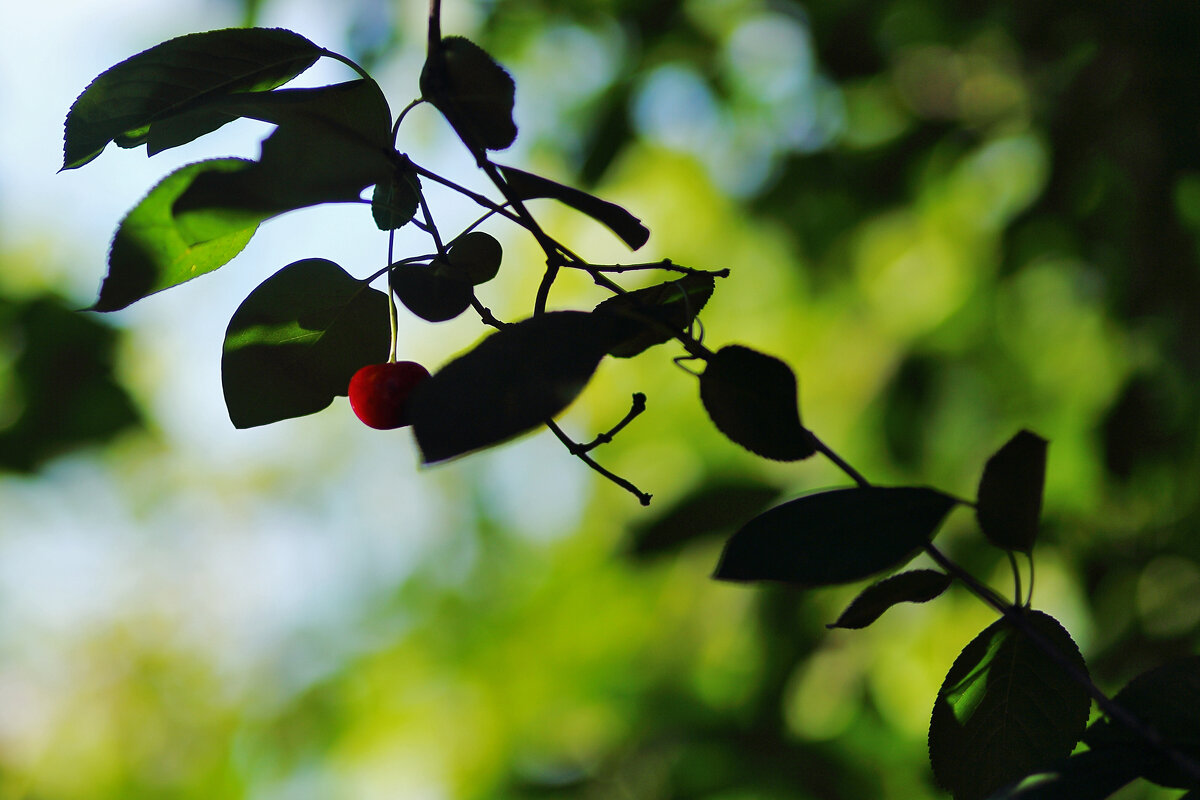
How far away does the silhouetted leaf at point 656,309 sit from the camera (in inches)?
13.6

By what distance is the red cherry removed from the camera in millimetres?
472

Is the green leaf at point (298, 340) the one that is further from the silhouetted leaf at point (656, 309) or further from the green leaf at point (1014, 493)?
the green leaf at point (1014, 493)

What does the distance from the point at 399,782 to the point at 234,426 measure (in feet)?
12.6

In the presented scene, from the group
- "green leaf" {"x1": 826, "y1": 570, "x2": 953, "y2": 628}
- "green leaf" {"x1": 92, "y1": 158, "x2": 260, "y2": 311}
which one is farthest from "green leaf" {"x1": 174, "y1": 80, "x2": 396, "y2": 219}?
"green leaf" {"x1": 826, "y1": 570, "x2": 953, "y2": 628}

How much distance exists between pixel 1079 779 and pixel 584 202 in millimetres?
305

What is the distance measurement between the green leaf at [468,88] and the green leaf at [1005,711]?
330mm

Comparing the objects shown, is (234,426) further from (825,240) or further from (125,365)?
(125,365)

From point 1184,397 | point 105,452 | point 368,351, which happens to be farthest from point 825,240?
point 105,452

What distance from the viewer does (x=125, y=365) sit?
1.86 metres

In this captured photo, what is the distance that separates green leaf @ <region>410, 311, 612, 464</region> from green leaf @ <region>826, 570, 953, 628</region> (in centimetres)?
16

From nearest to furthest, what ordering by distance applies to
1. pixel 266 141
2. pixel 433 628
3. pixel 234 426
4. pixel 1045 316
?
pixel 266 141
pixel 234 426
pixel 1045 316
pixel 433 628

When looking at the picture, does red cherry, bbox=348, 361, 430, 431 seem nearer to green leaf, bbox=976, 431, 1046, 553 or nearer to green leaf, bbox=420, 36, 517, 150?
green leaf, bbox=420, 36, 517, 150

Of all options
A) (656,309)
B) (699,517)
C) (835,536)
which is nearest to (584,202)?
(656,309)

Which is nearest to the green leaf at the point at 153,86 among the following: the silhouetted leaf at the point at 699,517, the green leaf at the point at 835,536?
the green leaf at the point at 835,536
